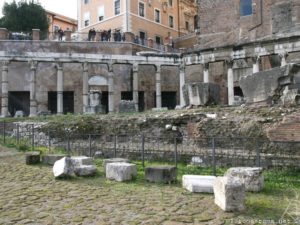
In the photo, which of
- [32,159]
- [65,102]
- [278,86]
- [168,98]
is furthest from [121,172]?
[168,98]

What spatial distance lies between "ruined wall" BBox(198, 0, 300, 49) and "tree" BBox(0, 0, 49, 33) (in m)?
16.6

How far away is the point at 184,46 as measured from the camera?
40.0 meters

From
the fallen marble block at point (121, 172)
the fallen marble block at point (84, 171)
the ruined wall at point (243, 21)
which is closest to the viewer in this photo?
the fallen marble block at point (121, 172)

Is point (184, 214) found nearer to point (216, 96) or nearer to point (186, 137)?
point (186, 137)

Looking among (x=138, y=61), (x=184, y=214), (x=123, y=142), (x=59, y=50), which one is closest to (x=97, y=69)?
(x=59, y=50)

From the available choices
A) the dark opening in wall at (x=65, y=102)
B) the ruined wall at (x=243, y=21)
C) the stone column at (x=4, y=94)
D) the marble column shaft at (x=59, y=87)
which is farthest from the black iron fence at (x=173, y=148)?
the ruined wall at (x=243, y=21)

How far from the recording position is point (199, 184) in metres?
6.96

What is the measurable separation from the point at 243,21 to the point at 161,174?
80.6 feet

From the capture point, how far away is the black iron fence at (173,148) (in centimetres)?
893

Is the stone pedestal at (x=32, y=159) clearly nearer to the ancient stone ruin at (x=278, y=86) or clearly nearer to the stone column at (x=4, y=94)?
the ancient stone ruin at (x=278, y=86)

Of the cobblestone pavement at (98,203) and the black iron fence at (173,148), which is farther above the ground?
the black iron fence at (173,148)

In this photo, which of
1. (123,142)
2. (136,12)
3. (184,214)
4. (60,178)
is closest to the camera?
(184,214)

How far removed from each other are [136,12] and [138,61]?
1290cm

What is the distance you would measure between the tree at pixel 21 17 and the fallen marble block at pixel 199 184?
115 ft
